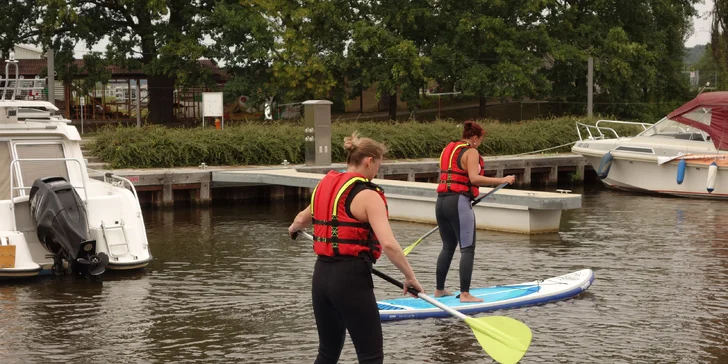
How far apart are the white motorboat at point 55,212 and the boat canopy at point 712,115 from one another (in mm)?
15066

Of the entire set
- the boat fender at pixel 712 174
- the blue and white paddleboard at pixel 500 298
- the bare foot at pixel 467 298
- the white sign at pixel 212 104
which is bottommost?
the blue and white paddleboard at pixel 500 298

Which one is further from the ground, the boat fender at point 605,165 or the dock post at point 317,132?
the dock post at point 317,132

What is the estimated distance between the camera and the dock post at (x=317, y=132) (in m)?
24.2

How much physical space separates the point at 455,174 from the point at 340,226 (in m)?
4.26

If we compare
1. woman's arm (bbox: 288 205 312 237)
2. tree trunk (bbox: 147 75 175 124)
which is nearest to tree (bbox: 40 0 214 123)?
tree trunk (bbox: 147 75 175 124)

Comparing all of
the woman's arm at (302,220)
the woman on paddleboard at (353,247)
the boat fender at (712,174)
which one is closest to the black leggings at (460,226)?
the woman's arm at (302,220)

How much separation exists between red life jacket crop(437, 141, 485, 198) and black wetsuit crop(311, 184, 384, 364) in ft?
13.5

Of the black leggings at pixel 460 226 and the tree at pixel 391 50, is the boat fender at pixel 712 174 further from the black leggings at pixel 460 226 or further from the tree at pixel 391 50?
the tree at pixel 391 50

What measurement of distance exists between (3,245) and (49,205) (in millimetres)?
741

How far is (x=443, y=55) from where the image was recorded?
3816 cm

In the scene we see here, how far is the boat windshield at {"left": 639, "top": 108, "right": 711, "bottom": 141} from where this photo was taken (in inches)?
981

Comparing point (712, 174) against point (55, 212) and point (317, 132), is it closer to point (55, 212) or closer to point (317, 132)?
point (317, 132)

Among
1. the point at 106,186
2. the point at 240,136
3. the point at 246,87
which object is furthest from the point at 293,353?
the point at 246,87

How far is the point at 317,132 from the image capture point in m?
24.3
